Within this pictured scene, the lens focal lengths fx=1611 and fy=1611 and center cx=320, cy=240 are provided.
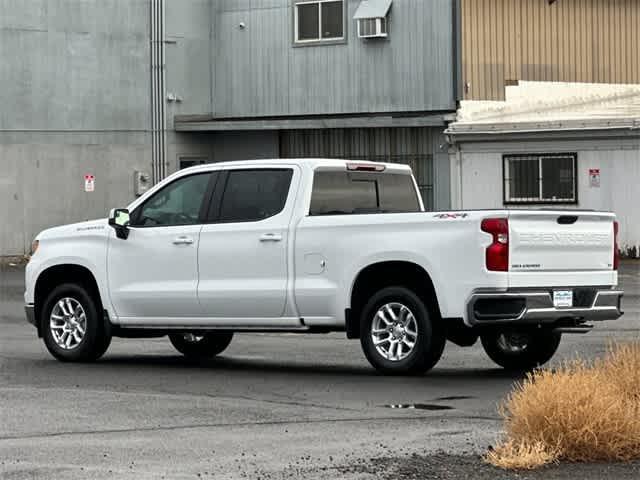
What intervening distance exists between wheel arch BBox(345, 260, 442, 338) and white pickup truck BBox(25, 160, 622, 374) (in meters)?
0.02

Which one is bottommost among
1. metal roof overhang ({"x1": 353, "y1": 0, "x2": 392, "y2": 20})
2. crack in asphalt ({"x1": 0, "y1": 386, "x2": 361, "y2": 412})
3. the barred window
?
crack in asphalt ({"x1": 0, "y1": 386, "x2": 361, "y2": 412})

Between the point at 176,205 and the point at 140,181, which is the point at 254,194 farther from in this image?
the point at 140,181

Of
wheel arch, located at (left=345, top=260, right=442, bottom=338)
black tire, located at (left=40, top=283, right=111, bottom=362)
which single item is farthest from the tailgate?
Result: black tire, located at (left=40, top=283, right=111, bottom=362)

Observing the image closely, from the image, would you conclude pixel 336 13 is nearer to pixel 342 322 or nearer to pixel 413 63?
pixel 413 63

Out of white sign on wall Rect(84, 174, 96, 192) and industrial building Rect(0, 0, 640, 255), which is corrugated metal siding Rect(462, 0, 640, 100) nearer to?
industrial building Rect(0, 0, 640, 255)

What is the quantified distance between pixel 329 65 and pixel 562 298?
25.1 m

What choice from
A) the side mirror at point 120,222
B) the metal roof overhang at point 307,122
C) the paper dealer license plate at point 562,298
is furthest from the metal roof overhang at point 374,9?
the paper dealer license plate at point 562,298

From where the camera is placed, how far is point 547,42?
125 feet

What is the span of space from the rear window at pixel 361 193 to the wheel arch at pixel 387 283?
2.61 ft

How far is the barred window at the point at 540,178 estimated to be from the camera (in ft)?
117

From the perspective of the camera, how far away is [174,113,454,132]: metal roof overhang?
36781 mm

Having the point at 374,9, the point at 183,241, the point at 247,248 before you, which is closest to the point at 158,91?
the point at 374,9

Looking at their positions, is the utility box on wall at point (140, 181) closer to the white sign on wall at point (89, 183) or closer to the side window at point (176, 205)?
the white sign on wall at point (89, 183)

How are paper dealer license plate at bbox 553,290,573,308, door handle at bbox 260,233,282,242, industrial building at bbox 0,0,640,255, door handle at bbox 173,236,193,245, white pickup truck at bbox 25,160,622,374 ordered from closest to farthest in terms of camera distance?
1. white pickup truck at bbox 25,160,622,374
2. paper dealer license plate at bbox 553,290,573,308
3. door handle at bbox 260,233,282,242
4. door handle at bbox 173,236,193,245
5. industrial building at bbox 0,0,640,255
